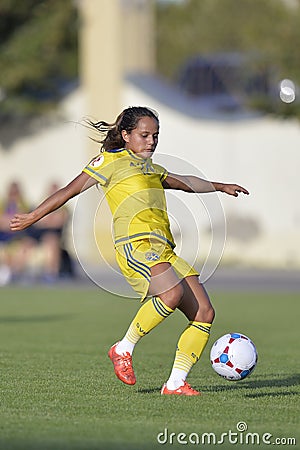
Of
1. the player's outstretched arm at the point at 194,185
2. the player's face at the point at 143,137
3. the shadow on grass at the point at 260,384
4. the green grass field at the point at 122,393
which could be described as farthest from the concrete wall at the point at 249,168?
the player's face at the point at 143,137

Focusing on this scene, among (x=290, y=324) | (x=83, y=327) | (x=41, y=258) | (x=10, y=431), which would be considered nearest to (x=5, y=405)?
(x=10, y=431)

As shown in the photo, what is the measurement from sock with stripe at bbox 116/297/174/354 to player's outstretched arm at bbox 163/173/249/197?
34.9 inches

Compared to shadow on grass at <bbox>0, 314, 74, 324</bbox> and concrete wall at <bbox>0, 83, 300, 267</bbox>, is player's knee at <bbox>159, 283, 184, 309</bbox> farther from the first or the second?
concrete wall at <bbox>0, 83, 300, 267</bbox>

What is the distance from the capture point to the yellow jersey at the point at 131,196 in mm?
8484

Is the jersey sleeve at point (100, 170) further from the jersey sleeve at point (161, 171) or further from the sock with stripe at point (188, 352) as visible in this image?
the sock with stripe at point (188, 352)

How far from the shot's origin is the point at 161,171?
878 cm

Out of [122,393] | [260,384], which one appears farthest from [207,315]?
[260,384]

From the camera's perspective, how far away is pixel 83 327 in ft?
51.9

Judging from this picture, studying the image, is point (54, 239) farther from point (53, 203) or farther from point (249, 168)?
point (53, 203)

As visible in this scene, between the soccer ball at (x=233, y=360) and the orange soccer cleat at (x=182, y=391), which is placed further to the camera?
the soccer ball at (x=233, y=360)

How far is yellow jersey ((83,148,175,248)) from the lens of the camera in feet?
27.8

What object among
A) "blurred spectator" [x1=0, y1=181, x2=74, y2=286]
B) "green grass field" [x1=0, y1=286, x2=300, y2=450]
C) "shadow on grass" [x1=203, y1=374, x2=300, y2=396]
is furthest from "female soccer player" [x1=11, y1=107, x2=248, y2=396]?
"blurred spectator" [x1=0, y1=181, x2=74, y2=286]

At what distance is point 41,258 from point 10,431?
2832 cm

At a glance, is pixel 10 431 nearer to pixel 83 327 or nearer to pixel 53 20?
pixel 83 327
